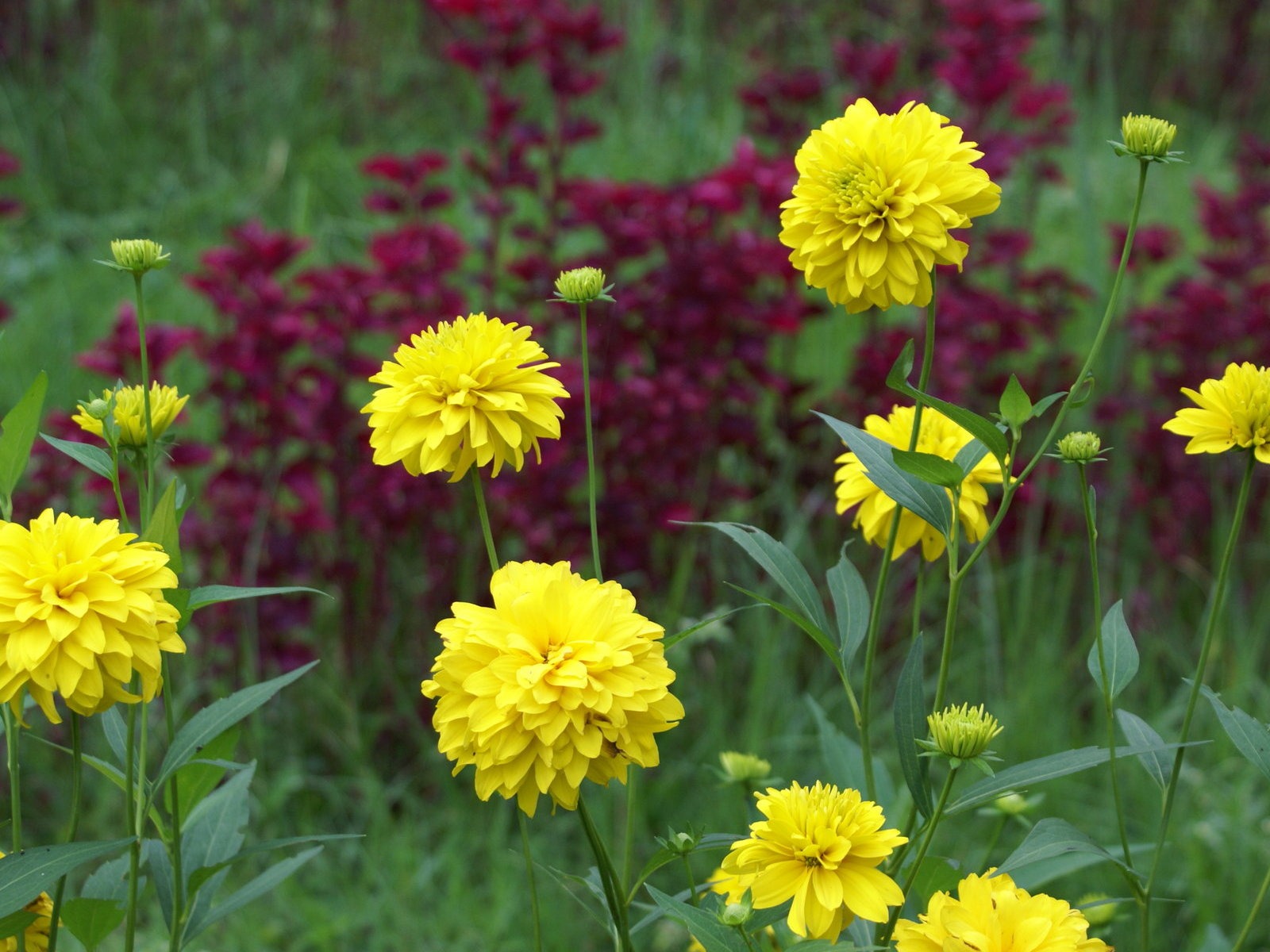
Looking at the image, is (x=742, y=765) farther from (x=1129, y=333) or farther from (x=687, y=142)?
(x=687, y=142)

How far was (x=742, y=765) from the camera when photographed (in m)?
1.08

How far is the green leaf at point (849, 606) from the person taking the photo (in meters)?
0.94

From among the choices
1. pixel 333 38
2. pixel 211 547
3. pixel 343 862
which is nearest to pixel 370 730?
pixel 343 862

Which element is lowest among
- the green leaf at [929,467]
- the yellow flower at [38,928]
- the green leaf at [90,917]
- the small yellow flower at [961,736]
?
the yellow flower at [38,928]

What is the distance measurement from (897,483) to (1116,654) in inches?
9.2

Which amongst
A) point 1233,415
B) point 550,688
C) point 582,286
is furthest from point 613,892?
point 1233,415

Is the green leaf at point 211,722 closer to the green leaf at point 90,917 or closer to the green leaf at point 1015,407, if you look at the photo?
the green leaf at point 90,917

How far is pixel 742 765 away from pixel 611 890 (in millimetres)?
281

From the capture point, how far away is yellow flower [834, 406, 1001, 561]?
0.98 metres

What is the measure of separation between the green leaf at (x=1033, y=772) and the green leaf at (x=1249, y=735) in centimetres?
8

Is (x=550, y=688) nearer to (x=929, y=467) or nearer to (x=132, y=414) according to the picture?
(x=929, y=467)

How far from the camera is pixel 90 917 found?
87 centimetres

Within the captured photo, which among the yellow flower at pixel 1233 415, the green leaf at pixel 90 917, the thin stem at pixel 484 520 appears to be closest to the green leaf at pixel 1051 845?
the yellow flower at pixel 1233 415

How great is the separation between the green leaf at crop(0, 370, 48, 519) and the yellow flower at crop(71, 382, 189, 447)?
0.03m
